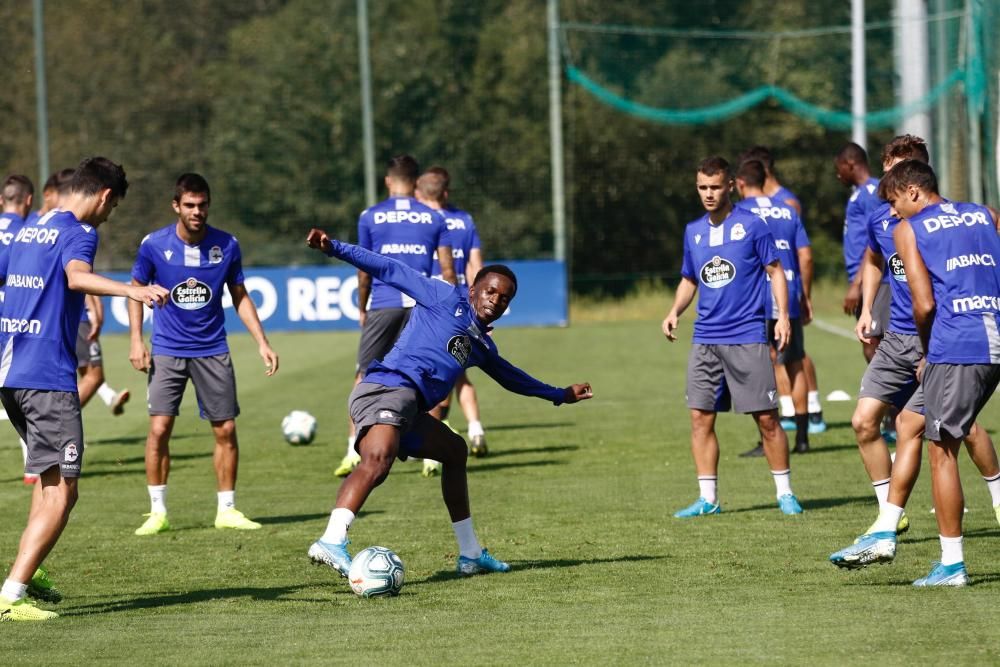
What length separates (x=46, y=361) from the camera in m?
A: 7.21

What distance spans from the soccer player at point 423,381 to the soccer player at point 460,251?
13.8 ft

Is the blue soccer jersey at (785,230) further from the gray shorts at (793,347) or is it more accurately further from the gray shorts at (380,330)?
the gray shorts at (380,330)

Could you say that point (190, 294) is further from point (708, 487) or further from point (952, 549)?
point (952, 549)

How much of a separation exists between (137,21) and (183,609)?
110 ft

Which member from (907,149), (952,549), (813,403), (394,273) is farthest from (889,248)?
(813,403)

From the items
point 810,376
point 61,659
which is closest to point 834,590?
point 61,659

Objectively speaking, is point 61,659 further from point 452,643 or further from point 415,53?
point 415,53

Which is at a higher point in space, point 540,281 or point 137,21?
point 137,21

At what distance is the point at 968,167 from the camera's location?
24016 millimetres

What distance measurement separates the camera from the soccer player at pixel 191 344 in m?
9.83

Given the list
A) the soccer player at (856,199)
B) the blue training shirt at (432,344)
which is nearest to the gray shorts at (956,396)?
the blue training shirt at (432,344)

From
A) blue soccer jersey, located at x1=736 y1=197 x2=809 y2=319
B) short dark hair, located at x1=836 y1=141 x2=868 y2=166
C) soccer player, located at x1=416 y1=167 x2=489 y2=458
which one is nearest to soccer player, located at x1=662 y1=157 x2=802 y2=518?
short dark hair, located at x1=836 y1=141 x2=868 y2=166

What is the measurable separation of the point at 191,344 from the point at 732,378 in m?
3.38

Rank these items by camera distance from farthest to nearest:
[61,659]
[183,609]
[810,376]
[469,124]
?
[469,124], [810,376], [183,609], [61,659]
